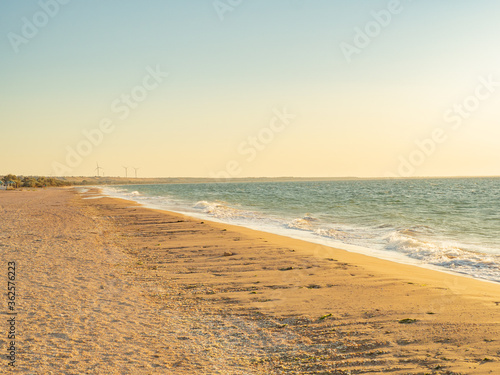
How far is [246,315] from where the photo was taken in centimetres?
699

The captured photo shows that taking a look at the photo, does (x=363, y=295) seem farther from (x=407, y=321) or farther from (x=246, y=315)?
(x=246, y=315)

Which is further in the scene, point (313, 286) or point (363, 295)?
point (313, 286)

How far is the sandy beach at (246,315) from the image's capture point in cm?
514

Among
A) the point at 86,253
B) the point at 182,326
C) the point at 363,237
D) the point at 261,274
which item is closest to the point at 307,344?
the point at 182,326

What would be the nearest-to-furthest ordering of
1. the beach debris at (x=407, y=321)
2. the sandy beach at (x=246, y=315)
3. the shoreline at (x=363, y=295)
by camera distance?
the sandy beach at (x=246, y=315) → the shoreline at (x=363, y=295) → the beach debris at (x=407, y=321)

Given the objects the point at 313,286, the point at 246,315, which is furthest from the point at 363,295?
the point at 246,315

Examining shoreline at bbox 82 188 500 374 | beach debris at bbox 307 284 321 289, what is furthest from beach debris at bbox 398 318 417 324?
beach debris at bbox 307 284 321 289

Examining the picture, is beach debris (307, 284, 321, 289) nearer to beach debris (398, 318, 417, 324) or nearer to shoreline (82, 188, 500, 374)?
shoreline (82, 188, 500, 374)

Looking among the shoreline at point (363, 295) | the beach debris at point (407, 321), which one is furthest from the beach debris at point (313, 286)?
the beach debris at point (407, 321)

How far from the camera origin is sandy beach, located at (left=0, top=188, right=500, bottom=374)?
5.14m

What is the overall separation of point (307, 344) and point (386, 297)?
9.08ft

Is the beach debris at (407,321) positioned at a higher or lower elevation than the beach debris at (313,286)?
higher

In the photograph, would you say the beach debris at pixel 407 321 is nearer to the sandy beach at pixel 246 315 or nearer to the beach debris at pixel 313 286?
the sandy beach at pixel 246 315

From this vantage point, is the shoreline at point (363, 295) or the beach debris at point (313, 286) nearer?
the shoreline at point (363, 295)
